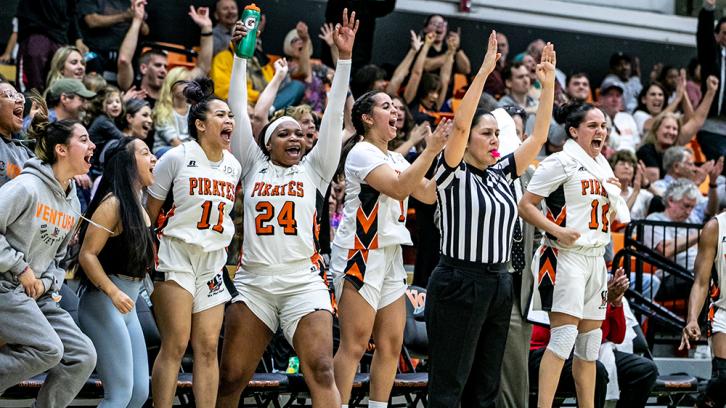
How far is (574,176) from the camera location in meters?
6.77

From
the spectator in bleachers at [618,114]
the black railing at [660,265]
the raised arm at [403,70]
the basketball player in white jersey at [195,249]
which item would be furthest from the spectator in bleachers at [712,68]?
the basketball player in white jersey at [195,249]

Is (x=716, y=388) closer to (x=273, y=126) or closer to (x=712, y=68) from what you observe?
(x=273, y=126)

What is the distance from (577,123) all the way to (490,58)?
1429 mm

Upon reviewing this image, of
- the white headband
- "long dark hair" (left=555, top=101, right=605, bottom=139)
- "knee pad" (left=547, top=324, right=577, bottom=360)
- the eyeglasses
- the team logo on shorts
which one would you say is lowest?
"knee pad" (left=547, top=324, right=577, bottom=360)

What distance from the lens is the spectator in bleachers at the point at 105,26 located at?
1030 cm

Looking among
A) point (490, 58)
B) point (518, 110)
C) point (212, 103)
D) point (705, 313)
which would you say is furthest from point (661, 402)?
point (212, 103)

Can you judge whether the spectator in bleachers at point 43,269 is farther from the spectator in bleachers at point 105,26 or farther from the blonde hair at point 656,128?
Result: the blonde hair at point 656,128

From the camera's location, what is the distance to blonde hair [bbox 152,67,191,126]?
867 cm

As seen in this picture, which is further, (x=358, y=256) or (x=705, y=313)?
(x=705, y=313)

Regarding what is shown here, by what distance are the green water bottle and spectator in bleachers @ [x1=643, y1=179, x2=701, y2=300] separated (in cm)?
449

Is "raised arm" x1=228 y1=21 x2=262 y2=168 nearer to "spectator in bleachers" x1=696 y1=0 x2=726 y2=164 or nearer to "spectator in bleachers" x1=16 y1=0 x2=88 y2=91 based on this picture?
"spectator in bleachers" x1=16 y1=0 x2=88 y2=91

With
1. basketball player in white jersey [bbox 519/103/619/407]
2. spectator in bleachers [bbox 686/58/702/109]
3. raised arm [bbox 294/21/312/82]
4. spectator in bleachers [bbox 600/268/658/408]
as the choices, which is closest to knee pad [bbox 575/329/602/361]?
basketball player in white jersey [bbox 519/103/619/407]

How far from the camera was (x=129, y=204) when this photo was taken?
5.84 metres

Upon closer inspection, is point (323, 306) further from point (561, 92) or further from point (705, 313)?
point (561, 92)
